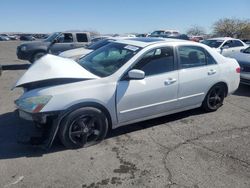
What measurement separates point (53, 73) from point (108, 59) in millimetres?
1199

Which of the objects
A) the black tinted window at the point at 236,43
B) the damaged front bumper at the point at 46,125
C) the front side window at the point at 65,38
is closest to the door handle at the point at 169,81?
the damaged front bumper at the point at 46,125

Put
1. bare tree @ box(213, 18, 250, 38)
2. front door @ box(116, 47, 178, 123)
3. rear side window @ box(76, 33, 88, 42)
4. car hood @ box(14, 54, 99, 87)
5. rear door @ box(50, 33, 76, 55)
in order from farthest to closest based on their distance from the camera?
bare tree @ box(213, 18, 250, 38)
rear side window @ box(76, 33, 88, 42)
rear door @ box(50, 33, 76, 55)
front door @ box(116, 47, 178, 123)
car hood @ box(14, 54, 99, 87)

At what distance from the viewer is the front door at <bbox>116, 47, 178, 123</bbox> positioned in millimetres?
4238

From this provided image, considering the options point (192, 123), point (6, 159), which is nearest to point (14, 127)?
point (6, 159)

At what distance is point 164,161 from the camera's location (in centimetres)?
376

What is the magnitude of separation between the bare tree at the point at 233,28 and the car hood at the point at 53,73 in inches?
1858

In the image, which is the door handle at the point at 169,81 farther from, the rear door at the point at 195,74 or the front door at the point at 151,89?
the rear door at the point at 195,74

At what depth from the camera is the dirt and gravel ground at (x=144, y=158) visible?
10.8 feet

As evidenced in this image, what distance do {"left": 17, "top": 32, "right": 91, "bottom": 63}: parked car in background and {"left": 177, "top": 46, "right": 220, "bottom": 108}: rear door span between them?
27.7 ft

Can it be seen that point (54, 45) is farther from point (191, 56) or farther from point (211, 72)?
point (211, 72)

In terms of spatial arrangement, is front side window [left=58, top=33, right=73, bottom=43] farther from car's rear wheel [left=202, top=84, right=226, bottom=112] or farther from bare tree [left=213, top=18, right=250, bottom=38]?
bare tree [left=213, top=18, right=250, bottom=38]

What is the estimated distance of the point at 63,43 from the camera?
493 inches

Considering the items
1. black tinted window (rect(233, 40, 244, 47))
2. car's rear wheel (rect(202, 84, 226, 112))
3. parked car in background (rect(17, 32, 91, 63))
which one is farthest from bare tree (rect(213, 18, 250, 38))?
car's rear wheel (rect(202, 84, 226, 112))

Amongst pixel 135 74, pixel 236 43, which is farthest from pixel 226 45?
pixel 135 74
